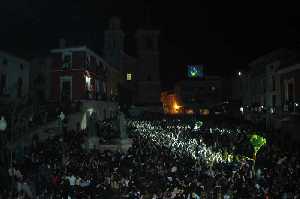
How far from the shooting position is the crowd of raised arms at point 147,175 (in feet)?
49.7

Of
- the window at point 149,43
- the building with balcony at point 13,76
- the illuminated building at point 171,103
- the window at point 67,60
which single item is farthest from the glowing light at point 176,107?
the building with balcony at point 13,76

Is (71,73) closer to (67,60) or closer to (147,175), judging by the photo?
(67,60)

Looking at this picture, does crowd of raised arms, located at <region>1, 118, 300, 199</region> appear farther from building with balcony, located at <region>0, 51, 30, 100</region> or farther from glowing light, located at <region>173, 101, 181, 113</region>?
glowing light, located at <region>173, 101, 181, 113</region>

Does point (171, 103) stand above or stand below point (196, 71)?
below

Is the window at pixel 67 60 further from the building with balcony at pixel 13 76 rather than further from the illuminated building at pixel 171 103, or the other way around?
the illuminated building at pixel 171 103

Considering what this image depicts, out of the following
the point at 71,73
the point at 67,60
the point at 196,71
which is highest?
the point at 196,71

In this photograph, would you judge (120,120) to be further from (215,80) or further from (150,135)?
(215,80)


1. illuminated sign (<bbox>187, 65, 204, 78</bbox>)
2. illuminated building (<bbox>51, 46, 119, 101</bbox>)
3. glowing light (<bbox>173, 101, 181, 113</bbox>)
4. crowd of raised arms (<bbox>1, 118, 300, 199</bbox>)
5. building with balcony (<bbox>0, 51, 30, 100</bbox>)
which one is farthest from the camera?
glowing light (<bbox>173, 101, 181, 113</bbox>)

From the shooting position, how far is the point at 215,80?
79.9m

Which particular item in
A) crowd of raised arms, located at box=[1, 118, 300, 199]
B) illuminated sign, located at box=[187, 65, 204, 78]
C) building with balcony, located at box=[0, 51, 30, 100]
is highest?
illuminated sign, located at box=[187, 65, 204, 78]

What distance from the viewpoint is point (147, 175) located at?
17.4m

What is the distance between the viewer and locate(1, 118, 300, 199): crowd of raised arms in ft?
49.7

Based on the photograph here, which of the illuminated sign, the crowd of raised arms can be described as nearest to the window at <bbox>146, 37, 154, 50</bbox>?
the illuminated sign

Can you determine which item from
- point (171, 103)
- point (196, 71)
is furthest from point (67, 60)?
point (171, 103)
